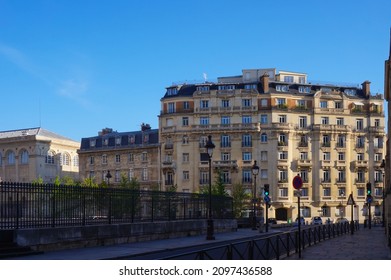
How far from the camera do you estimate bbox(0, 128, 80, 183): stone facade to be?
93812 millimetres

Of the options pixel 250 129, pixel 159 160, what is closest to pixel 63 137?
pixel 159 160

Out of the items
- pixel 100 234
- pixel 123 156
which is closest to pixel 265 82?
pixel 123 156

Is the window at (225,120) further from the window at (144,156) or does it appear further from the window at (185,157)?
the window at (144,156)

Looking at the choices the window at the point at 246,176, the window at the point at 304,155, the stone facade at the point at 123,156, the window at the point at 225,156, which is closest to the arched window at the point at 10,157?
the stone facade at the point at 123,156

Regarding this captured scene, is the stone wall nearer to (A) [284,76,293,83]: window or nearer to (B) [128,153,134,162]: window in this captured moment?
(B) [128,153,134,162]: window

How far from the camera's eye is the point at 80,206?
2355 cm

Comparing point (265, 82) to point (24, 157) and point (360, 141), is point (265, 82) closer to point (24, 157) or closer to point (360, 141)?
point (360, 141)

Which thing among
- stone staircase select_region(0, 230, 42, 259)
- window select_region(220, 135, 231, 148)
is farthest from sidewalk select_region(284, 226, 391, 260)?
window select_region(220, 135, 231, 148)

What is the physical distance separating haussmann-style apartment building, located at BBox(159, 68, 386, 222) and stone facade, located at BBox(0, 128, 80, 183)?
61.2ft

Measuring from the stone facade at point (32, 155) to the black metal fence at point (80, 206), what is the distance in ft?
209

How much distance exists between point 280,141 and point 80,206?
63336 mm

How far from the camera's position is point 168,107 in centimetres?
8756
